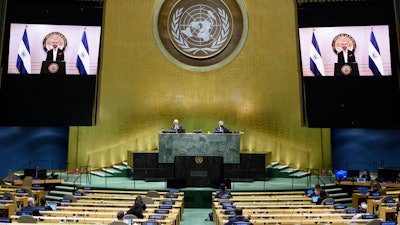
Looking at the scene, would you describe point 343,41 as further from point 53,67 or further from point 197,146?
point 53,67

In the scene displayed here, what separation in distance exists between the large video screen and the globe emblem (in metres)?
4.07

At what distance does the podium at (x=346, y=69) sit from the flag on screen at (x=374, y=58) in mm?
503

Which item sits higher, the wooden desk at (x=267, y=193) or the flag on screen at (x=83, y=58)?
the flag on screen at (x=83, y=58)

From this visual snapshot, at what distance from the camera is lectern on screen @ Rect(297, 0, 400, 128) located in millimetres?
15383

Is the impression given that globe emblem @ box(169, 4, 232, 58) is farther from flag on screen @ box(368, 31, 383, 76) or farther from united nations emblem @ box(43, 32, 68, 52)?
flag on screen @ box(368, 31, 383, 76)

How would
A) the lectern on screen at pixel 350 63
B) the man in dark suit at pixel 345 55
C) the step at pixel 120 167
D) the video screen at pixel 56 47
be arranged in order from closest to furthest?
1. the lectern on screen at pixel 350 63
2. the man in dark suit at pixel 345 55
3. the video screen at pixel 56 47
4. the step at pixel 120 167

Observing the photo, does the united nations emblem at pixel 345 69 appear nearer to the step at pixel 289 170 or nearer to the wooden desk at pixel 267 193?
the step at pixel 289 170

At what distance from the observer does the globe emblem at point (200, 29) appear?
19.3 metres

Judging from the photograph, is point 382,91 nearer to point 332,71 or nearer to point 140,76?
point 332,71

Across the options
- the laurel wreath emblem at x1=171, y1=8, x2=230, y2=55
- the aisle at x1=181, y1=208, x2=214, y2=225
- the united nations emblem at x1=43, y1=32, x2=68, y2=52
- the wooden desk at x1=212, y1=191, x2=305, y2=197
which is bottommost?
the aisle at x1=181, y1=208, x2=214, y2=225

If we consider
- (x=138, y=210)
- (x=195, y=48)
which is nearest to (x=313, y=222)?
(x=138, y=210)

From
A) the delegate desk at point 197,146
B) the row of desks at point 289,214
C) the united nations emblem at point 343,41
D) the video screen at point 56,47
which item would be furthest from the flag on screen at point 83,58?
the united nations emblem at point 343,41

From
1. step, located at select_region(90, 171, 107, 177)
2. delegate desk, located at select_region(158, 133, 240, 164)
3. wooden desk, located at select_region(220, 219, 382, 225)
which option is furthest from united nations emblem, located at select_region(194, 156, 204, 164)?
wooden desk, located at select_region(220, 219, 382, 225)

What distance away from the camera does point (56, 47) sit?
16391mm
